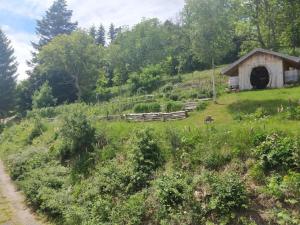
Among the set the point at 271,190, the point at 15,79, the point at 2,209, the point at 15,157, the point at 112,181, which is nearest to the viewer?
the point at 271,190

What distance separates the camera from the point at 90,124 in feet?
82.2

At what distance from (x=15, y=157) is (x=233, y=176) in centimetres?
1962

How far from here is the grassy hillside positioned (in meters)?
14.6

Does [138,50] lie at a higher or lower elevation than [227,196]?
higher

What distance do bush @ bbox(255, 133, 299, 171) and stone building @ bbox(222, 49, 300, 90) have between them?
17.2 m

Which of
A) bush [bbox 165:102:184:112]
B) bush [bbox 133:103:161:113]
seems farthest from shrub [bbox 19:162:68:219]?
bush [bbox 165:102:184:112]

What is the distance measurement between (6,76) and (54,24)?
15.8 metres

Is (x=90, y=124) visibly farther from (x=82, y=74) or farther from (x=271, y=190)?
(x=82, y=74)

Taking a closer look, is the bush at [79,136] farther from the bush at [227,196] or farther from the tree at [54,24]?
the tree at [54,24]

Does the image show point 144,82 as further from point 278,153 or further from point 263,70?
point 278,153

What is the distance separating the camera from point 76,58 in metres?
53.1

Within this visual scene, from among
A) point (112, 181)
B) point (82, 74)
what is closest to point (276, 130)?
point (112, 181)

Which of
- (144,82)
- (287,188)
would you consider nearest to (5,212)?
(287,188)

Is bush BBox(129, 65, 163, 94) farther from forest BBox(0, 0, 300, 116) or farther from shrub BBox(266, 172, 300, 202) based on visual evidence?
shrub BBox(266, 172, 300, 202)
